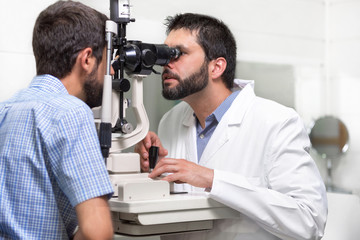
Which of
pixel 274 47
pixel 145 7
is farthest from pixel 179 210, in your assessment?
pixel 274 47

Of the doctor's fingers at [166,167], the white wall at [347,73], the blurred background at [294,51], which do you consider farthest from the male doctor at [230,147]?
the white wall at [347,73]

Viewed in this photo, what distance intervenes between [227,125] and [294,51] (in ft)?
4.77

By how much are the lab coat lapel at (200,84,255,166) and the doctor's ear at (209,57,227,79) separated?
0.61 ft

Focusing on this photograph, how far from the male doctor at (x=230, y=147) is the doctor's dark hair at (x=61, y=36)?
1.38 ft

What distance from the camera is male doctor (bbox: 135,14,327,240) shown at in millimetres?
1515

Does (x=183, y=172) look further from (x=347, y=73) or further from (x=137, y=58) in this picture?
(x=347, y=73)

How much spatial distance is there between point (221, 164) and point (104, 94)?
55 cm

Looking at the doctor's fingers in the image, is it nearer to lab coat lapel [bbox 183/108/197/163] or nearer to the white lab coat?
the white lab coat

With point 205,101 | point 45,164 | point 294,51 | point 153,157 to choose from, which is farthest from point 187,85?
point 294,51

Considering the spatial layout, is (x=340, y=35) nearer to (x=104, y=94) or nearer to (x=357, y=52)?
(x=357, y=52)

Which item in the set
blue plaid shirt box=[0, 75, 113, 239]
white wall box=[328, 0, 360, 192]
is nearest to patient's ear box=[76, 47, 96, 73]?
blue plaid shirt box=[0, 75, 113, 239]

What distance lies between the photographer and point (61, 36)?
49.0 inches

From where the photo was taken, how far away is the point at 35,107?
1106 millimetres

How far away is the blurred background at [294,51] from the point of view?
239 centimetres
